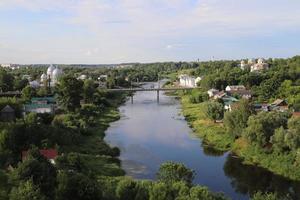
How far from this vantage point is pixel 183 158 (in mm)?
23359

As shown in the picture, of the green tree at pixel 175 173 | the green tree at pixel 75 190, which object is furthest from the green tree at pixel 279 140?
the green tree at pixel 75 190

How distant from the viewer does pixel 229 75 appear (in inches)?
2308

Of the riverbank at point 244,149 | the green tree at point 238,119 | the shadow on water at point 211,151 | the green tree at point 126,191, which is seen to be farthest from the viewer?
the green tree at point 238,119

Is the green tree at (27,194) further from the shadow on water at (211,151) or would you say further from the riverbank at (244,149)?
the shadow on water at (211,151)

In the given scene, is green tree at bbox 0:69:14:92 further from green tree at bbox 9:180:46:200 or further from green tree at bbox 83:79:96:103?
green tree at bbox 9:180:46:200

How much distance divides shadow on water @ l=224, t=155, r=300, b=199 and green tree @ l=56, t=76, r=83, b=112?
62.8ft

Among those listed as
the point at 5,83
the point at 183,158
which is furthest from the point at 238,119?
the point at 5,83

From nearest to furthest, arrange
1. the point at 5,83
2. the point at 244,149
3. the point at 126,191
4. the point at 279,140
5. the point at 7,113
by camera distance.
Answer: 1. the point at 126,191
2. the point at 279,140
3. the point at 244,149
4. the point at 7,113
5. the point at 5,83

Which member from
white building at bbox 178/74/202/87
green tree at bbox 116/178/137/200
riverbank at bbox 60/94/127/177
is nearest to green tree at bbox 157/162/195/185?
green tree at bbox 116/178/137/200

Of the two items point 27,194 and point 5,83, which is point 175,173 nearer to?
point 27,194

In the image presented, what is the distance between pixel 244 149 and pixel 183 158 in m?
3.30

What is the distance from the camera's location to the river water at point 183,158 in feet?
61.2

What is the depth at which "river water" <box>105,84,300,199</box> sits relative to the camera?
18.6m

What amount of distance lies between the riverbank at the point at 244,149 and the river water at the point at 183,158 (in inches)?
18.9
